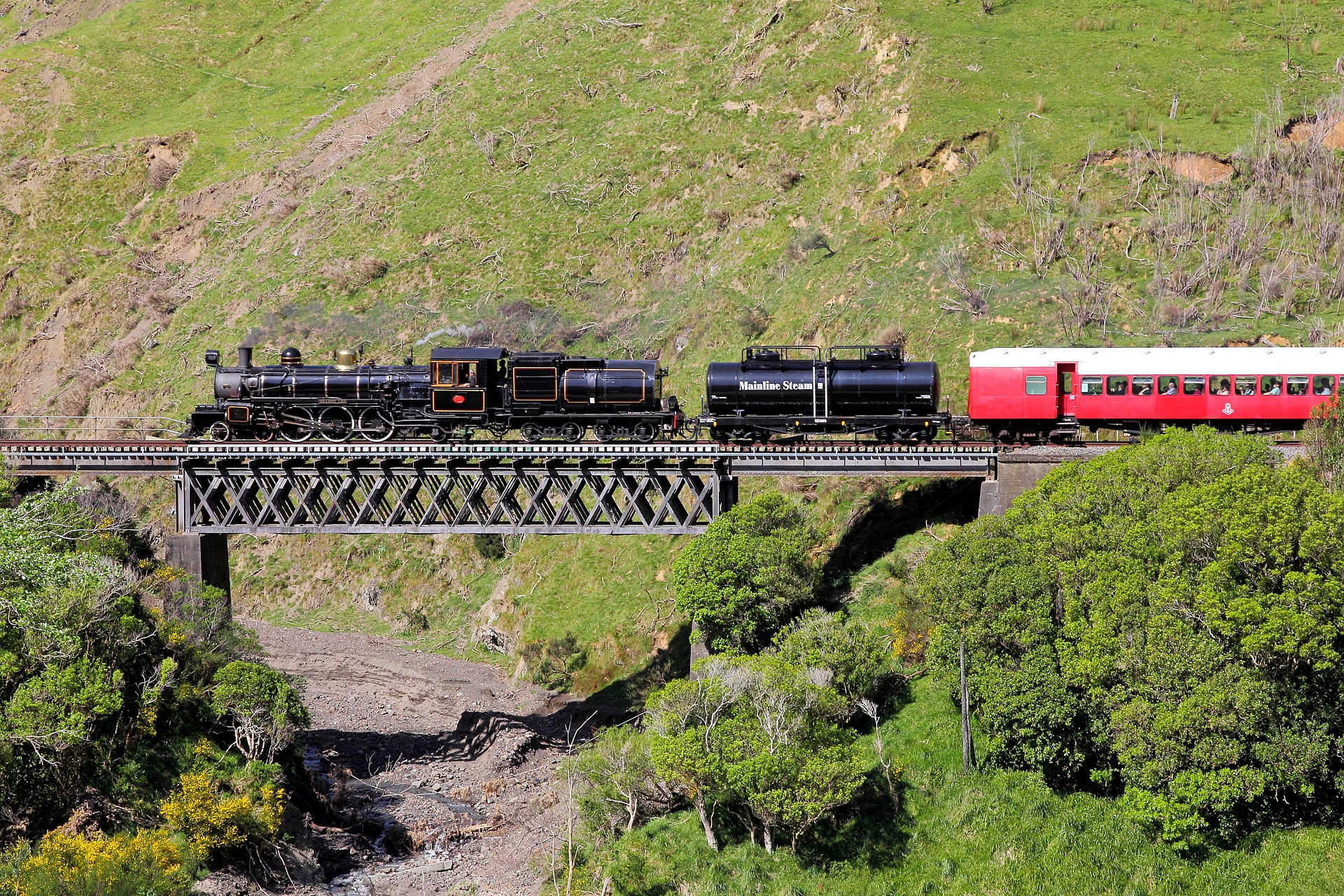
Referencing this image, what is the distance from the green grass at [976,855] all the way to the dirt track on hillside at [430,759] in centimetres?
532

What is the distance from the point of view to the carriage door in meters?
42.8

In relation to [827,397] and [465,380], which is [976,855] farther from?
[465,380]

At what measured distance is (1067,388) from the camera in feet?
141

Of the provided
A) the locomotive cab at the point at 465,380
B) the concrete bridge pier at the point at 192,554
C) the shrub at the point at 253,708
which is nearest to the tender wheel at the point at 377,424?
the locomotive cab at the point at 465,380

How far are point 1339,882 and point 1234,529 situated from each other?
29.1 ft

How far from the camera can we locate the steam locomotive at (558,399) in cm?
4291

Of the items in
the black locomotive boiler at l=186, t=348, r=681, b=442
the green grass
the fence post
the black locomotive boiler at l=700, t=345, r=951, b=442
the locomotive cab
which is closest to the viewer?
the green grass

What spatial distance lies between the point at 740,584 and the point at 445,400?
1556cm

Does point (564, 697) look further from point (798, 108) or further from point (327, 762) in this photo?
point (798, 108)

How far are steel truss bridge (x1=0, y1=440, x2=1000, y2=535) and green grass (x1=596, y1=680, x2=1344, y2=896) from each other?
42.1 ft

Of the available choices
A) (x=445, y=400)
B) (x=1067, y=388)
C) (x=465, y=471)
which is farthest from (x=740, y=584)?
(x=1067, y=388)

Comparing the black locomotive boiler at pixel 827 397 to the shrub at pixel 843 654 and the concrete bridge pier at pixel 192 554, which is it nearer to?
the shrub at pixel 843 654

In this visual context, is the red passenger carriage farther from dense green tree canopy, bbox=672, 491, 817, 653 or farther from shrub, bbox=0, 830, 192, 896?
shrub, bbox=0, 830, 192, 896

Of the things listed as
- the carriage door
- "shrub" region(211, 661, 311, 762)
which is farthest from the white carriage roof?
"shrub" region(211, 661, 311, 762)
